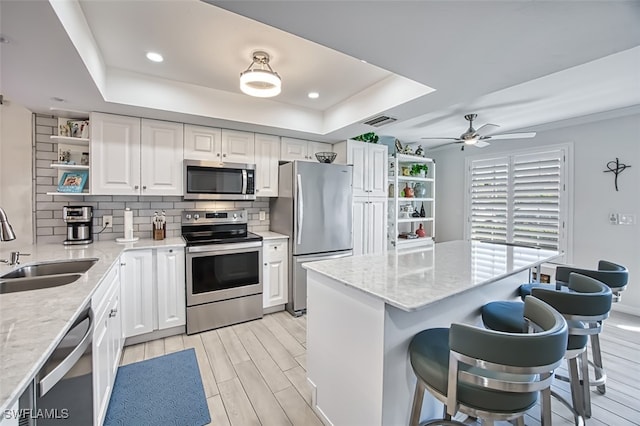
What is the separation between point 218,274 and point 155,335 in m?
0.82

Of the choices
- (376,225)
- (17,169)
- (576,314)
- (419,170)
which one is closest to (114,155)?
(17,169)

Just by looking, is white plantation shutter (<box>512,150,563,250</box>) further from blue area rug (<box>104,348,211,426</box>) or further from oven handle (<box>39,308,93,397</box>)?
oven handle (<box>39,308,93,397</box>)

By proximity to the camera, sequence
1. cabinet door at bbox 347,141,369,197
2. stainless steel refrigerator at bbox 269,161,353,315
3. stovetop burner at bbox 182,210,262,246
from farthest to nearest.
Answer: cabinet door at bbox 347,141,369,197
stainless steel refrigerator at bbox 269,161,353,315
stovetop burner at bbox 182,210,262,246

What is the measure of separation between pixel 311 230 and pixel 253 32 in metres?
2.13

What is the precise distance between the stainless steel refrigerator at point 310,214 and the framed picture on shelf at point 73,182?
2028 millimetres

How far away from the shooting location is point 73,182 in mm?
2646

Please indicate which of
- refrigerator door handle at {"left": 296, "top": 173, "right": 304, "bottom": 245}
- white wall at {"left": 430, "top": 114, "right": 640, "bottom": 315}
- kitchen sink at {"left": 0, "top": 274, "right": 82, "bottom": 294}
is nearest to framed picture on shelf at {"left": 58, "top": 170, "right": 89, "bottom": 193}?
kitchen sink at {"left": 0, "top": 274, "right": 82, "bottom": 294}

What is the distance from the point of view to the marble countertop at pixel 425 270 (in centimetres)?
129

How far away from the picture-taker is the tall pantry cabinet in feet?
12.9

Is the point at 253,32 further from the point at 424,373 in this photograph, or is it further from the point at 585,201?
the point at 585,201

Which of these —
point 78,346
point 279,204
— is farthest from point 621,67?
point 78,346

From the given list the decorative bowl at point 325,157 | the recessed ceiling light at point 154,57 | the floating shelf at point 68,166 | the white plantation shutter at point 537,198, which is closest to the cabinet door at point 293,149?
the decorative bowl at point 325,157

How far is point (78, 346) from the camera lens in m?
1.16

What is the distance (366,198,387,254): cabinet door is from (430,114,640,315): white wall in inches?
101
